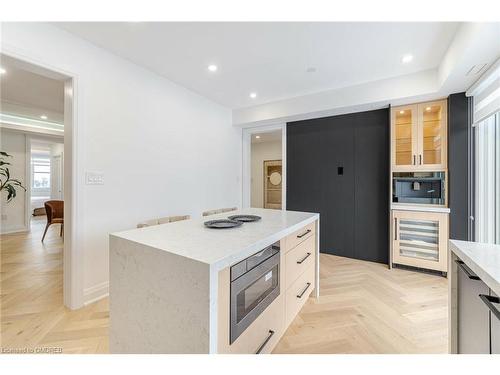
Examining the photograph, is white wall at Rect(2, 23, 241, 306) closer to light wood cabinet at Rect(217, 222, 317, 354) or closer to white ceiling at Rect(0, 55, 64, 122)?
white ceiling at Rect(0, 55, 64, 122)

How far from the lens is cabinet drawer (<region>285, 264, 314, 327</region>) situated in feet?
5.52

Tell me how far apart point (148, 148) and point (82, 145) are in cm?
72

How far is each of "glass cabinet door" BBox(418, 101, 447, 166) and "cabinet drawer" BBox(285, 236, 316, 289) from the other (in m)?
2.00

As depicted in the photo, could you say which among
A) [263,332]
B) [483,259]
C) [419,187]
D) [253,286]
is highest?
[419,187]

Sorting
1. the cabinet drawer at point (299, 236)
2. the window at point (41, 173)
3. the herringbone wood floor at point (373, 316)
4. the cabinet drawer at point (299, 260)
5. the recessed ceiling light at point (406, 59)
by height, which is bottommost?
the herringbone wood floor at point (373, 316)

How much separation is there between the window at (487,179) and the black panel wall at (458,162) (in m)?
0.09

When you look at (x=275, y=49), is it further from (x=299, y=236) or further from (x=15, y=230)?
(x=15, y=230)

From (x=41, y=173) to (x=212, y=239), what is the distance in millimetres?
8978

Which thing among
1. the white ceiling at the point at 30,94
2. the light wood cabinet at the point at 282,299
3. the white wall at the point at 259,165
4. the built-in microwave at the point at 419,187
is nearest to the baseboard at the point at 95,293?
the light wood cabinet at the point at 282,299

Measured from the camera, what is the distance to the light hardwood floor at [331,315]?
1.62m

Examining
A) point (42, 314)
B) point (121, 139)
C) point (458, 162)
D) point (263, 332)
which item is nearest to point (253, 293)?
Result: point (263, 332)

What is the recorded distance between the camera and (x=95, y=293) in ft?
7.27

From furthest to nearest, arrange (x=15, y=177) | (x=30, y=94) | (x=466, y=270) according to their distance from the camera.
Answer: (x=15, y=177) → (x=30, y=94) → (x=466, y=270)

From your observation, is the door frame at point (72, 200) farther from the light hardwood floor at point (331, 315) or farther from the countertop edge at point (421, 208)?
the countertop edge at point (421, 208)
